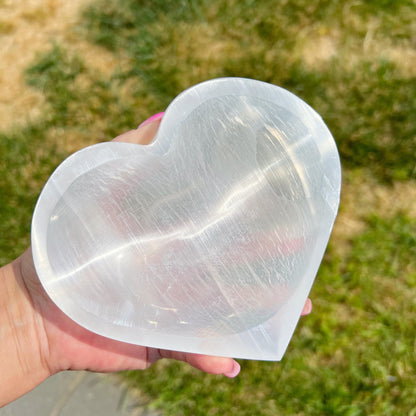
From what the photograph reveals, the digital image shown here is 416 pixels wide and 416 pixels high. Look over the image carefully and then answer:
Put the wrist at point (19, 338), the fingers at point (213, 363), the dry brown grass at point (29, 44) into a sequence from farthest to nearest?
the dry brown grass at point (29, 44) → the wrist at point (19, 338) → the fingers at point (213, 363)

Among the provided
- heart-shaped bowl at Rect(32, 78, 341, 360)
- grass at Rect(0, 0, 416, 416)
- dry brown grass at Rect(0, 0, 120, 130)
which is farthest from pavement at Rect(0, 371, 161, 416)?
A: dry brown grass at Rect(0, 0, 120, 130)

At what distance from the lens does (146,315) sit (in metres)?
1.15

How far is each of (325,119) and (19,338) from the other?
138 cm

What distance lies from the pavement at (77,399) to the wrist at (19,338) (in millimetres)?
425

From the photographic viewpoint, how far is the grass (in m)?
1.79

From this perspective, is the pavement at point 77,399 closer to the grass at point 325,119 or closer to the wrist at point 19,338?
the grass at point 325,119

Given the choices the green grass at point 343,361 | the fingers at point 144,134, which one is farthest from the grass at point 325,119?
the fingers at point 144,134

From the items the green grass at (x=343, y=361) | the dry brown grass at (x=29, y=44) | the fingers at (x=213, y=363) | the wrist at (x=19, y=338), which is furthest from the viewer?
the dry brown grass at (x=29, y=44)

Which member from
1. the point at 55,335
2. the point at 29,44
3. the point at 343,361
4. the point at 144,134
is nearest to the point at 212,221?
the point at 144,134

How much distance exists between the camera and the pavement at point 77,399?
1785mm

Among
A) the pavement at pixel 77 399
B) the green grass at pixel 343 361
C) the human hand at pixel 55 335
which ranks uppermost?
the human hand at pixel 55 335

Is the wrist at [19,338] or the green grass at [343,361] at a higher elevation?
the wrist at [19,338]

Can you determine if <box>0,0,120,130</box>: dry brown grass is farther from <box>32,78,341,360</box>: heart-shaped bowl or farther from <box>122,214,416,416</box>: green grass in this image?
<box>122,214,416,416</box>: green grass

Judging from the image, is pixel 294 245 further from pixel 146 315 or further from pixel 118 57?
pixel 118 57
